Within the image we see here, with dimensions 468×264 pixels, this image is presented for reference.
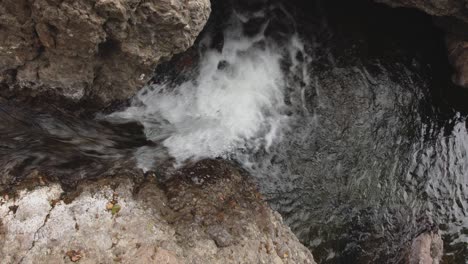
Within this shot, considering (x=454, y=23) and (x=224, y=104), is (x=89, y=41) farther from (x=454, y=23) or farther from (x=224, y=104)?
(x=454, y=23)

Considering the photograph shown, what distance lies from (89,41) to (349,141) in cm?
533

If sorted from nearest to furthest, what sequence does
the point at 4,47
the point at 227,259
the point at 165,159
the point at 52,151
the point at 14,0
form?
the point at 14,0, the point at 4,47, the point at 227,259, the point at 52,151, the point at 165,159

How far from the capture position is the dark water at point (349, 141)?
20.6 ft

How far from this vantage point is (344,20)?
9.14m

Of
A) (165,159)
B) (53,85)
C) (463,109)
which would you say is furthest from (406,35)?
(53,85)

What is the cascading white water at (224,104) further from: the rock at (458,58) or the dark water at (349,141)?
the rock at (458,58)

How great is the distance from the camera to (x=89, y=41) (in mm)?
4766

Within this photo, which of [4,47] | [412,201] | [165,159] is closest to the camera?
[4,47]

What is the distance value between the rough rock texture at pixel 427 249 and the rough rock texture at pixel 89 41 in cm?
543

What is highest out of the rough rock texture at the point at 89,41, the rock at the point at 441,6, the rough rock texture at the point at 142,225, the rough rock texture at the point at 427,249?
the rock at the point at 441,6

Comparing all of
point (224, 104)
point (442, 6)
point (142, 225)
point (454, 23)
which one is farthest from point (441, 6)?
point (142, 225)

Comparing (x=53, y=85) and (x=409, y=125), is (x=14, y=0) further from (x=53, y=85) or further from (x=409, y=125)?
(x=409, y=125)

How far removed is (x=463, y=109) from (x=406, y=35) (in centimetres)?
209

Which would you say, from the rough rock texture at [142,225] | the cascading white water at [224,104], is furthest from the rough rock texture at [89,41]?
the cascading white water at [224,104]
